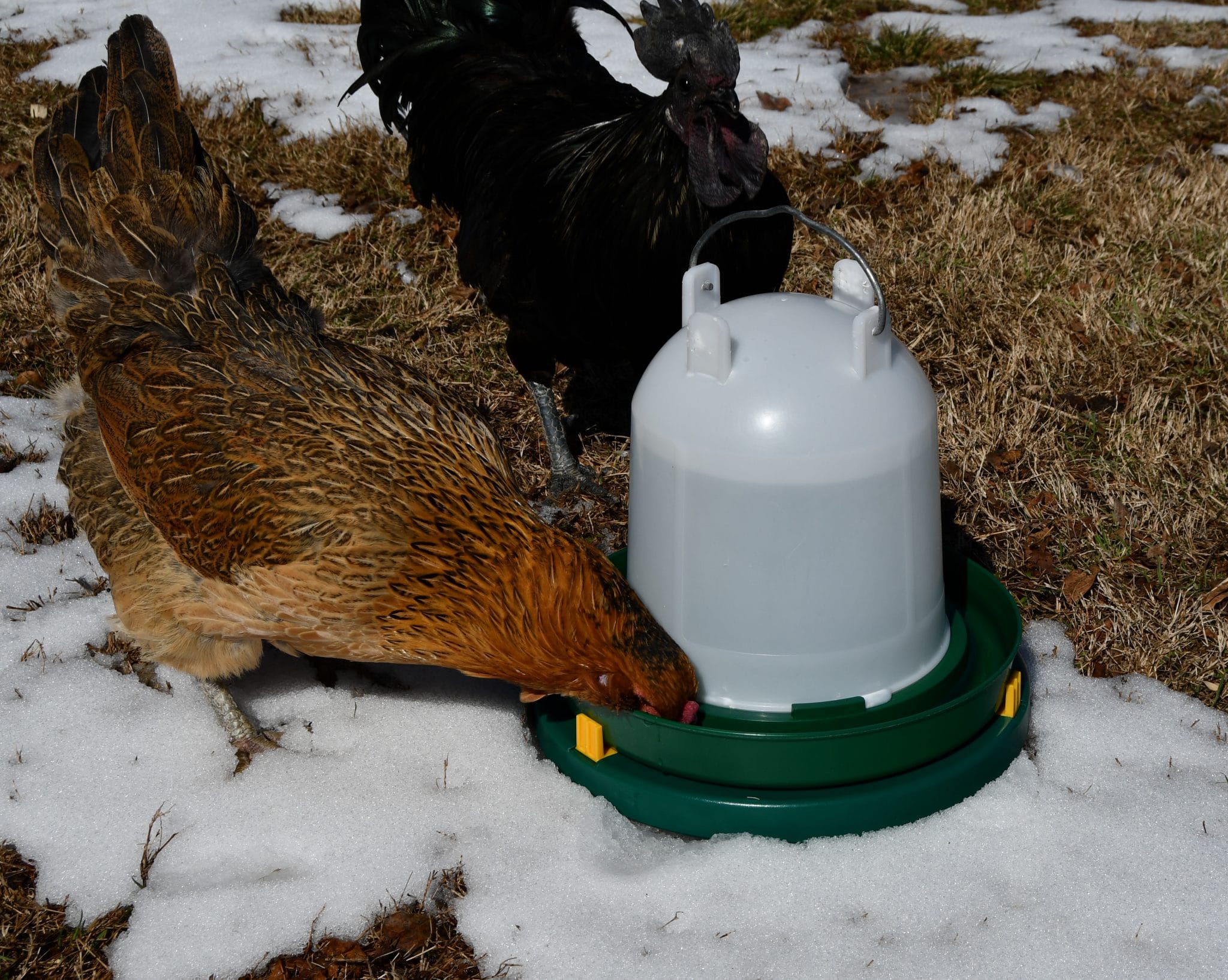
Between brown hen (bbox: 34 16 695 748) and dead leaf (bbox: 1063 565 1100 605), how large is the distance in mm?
1556

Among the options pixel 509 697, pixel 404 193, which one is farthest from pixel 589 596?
pixel 404 193

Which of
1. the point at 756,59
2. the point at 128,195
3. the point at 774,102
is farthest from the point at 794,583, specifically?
the point at 756,59

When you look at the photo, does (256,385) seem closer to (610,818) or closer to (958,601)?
(610,818)

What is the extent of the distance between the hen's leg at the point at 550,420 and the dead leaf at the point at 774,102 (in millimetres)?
2971

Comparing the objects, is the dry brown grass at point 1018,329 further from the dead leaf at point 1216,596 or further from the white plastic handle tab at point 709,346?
the white plastic handle tab at point 709,346

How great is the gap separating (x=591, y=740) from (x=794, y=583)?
66 cm

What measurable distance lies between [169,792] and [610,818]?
1150 millimetres

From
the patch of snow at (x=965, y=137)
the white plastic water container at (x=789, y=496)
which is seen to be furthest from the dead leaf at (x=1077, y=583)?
the patch of snow at (x=965, y=137)

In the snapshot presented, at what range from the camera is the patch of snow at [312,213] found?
570cm

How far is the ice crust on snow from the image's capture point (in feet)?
8.59

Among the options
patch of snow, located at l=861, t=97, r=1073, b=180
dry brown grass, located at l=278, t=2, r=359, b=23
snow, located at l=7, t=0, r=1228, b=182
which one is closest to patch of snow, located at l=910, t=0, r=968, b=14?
snow, located at l=7, t=0, r=1228, b=182

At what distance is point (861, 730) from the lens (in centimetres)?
270

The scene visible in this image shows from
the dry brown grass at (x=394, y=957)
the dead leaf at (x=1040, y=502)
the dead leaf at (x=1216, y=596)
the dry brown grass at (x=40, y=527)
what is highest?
the dry brown grass at (x=40, y=527)

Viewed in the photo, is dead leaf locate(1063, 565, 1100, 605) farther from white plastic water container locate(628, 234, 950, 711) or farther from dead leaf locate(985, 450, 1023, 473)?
white plastic water container locate(628, 234, 950, 711)
